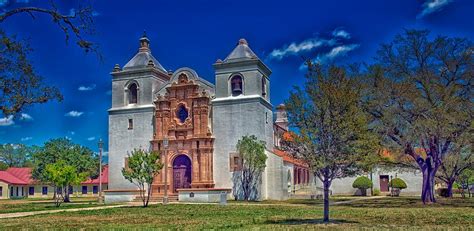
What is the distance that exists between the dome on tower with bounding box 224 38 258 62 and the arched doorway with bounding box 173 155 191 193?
9.39m

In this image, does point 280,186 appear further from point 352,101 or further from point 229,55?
point 352,101

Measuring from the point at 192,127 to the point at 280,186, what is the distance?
9058 millimetres

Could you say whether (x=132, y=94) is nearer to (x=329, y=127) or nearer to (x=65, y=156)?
(x=65, y=156)

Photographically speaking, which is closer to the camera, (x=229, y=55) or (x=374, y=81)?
(x=374, y=81)

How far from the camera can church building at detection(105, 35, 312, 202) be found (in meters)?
40.8

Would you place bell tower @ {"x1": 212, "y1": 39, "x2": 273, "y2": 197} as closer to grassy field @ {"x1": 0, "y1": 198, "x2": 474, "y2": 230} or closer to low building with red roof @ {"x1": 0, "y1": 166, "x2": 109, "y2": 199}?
grassy field @ {"x1": 0, "y1": 198, "x2": 474, "y2": 230}

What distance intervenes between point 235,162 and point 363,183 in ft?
54.1

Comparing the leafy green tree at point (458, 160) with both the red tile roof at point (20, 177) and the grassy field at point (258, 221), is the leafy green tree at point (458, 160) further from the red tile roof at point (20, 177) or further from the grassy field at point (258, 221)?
the red tile roof at point (20, 177)

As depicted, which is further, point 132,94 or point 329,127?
point 132,94

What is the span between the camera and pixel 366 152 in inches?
677

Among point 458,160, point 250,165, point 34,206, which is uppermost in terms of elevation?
point 458,160

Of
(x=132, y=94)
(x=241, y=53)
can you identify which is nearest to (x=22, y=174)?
(x=132, y=94)

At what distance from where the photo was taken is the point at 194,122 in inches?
1672

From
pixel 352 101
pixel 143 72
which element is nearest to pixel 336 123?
pixel 352 101
